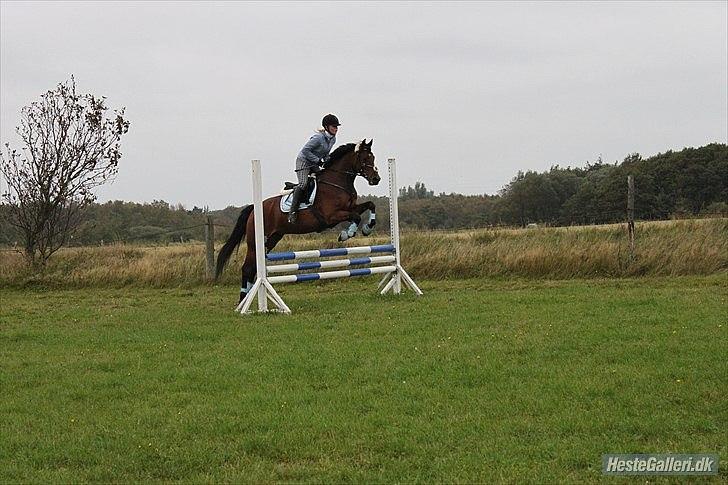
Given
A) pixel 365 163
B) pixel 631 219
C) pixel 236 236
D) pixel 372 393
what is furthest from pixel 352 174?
pixel 631 219

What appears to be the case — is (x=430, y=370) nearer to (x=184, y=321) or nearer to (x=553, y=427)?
(x=553, y=427)

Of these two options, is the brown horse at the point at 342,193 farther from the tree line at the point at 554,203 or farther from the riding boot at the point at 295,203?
the tree line at the point at 554,203

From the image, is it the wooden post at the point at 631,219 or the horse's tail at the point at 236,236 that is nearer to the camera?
the horse's tail at the point at 236,236

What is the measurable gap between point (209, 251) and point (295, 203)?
19.6 ft

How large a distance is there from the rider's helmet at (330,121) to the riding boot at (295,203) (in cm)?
96

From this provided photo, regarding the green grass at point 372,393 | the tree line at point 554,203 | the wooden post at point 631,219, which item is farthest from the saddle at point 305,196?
the tree line at point 554,203

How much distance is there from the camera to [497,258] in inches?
598

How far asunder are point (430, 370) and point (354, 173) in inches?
205

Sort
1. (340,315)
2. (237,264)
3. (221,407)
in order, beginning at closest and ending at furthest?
(221,407) → (340,315) → (237,264)

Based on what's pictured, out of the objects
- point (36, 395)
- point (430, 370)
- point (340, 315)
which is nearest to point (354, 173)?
point (340, 315)

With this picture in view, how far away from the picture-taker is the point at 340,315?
386 inches

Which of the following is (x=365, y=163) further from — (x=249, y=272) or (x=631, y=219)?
(x=631, y=219)

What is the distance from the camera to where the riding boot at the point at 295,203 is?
1094 centimetres

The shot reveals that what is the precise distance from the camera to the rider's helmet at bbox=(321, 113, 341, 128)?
1093 centimetres
